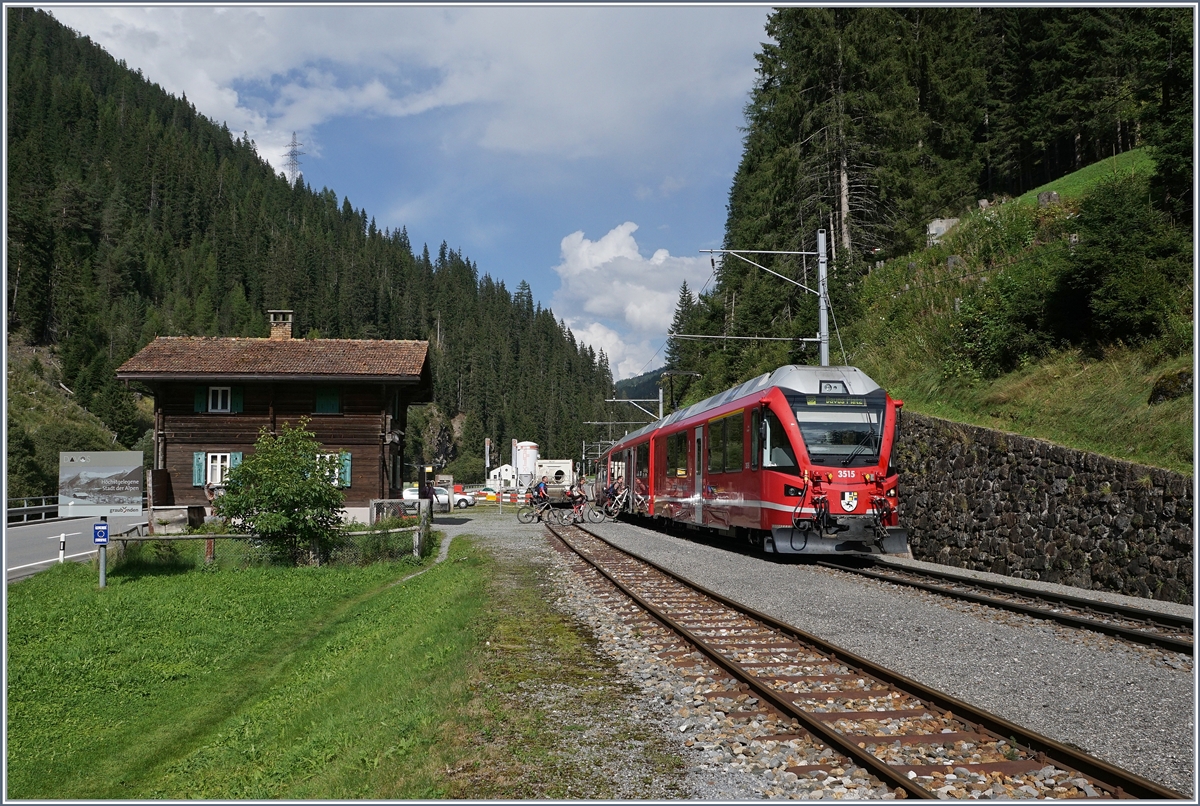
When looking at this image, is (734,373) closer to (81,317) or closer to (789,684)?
(789,684)

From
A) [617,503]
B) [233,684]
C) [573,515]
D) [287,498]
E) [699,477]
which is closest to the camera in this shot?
[233,684]

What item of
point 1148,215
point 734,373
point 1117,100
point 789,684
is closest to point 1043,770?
point 789,684

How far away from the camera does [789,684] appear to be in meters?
6.97

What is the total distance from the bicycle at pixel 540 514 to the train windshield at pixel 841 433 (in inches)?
745

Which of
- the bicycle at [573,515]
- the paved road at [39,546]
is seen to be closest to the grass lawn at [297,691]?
the paved road at [39,546]

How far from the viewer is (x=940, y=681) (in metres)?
7.07

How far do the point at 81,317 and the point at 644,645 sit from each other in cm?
12578

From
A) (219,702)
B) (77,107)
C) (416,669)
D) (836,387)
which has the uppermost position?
(77,107)

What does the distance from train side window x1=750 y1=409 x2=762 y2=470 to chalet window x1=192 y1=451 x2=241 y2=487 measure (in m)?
23.7

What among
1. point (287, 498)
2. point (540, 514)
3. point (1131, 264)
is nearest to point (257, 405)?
point (540, 514)

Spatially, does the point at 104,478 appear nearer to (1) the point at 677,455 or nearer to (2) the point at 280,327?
(1) the point at 677,455

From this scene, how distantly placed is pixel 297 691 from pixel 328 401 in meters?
25.7

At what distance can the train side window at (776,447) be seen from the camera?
15.6 metres

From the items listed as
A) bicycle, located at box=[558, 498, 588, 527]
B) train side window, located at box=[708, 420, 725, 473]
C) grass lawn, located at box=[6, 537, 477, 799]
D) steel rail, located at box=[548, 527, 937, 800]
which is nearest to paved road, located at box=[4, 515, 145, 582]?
grass lawn, located at box=[6, 537, 477, 799]
